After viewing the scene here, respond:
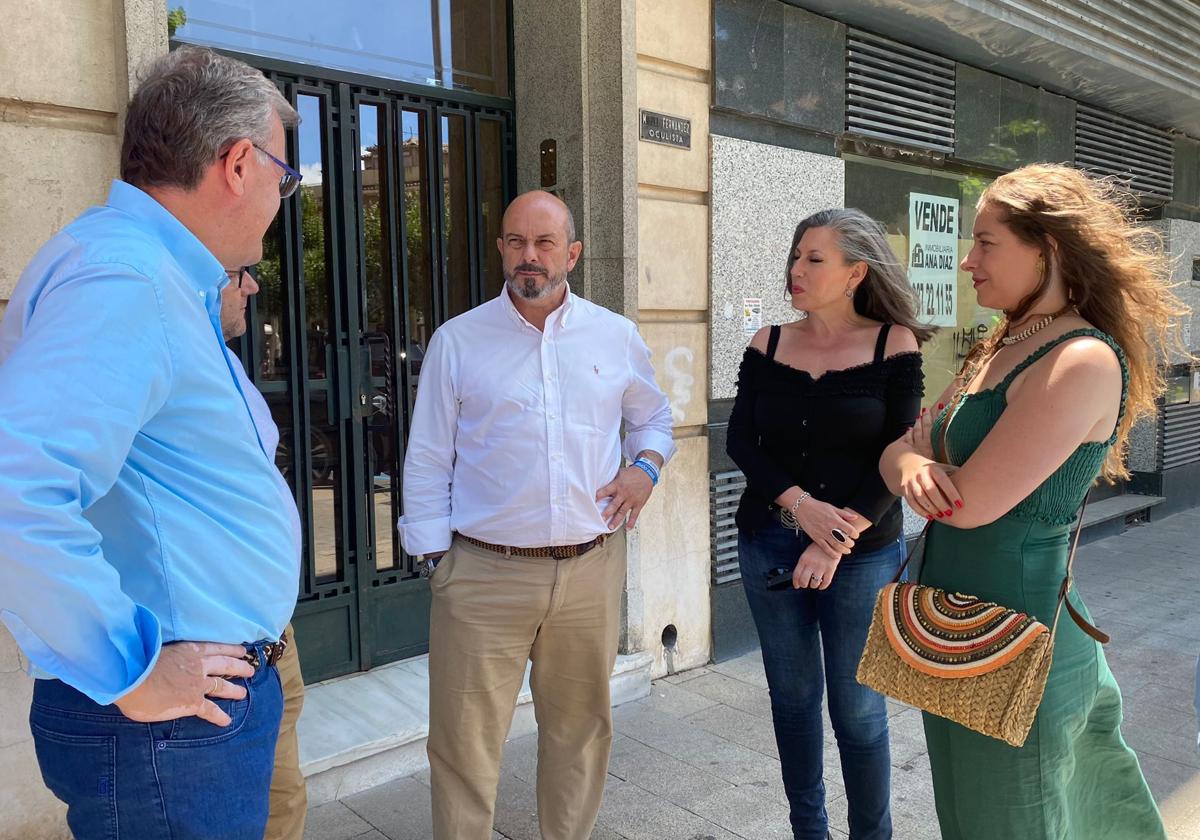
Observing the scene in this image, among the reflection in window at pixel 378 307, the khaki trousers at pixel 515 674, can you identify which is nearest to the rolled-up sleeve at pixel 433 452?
the khaki trousers at pixel 515 674

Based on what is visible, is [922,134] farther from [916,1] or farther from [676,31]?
[676,31]

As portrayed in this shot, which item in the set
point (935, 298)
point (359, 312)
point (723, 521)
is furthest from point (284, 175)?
point (935, 298)

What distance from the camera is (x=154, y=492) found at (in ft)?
4.51

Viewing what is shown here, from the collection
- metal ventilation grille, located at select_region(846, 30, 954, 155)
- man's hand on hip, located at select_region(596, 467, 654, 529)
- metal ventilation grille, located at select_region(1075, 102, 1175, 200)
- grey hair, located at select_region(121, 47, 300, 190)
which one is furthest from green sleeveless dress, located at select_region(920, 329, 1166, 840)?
metal ventilation grille, located at select_region(1075, 102, 1175, 200)

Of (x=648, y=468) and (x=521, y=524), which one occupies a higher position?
(x=648, y=468)

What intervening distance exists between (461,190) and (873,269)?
7.24 feet

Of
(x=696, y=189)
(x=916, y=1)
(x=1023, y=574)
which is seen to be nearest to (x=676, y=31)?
(x=696, y=189)

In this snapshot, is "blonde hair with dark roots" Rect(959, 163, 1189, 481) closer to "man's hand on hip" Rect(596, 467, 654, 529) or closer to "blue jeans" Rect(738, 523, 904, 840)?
"blue jeans" Rect(738, 523, 904, 840)

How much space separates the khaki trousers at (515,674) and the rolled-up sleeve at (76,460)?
1.49m

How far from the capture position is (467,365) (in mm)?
2783

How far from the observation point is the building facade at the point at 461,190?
292 cm

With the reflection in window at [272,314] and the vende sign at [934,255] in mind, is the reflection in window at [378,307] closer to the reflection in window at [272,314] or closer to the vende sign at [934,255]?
the reflection in window at [272,314]

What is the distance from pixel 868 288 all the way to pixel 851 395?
388 millimetres

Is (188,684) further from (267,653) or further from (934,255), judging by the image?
(934,255)
